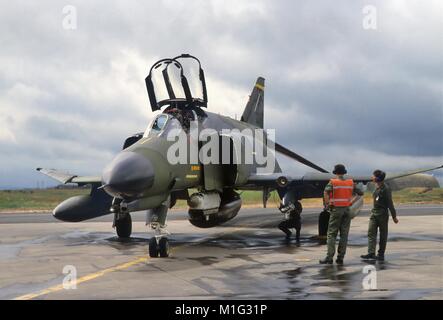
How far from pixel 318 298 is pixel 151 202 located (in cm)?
520

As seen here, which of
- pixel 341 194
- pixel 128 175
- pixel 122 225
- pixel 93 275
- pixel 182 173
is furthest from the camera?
pixel 122 225

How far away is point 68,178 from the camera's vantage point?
18172 mm

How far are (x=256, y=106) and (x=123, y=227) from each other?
8217 mm

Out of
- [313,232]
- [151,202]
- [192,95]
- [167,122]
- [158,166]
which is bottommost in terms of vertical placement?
[313,232]

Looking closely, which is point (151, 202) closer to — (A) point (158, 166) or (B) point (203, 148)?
(A) point (158, 166)

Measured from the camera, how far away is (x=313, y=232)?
1700 centimetres

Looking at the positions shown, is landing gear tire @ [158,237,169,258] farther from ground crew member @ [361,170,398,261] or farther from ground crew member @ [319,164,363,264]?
ground crew member @ [361,170,398,261]

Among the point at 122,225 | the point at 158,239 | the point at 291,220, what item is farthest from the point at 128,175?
the point at 291,220

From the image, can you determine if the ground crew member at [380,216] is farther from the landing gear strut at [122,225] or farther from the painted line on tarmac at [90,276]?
the landing gear strut at [122,225]

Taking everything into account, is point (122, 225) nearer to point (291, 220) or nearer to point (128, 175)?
point (291, 220)

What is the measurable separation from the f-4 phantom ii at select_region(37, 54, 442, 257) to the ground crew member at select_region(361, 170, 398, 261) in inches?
162

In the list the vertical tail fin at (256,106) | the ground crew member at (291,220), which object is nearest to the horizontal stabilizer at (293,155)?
the vertical tail fin at (256,106)

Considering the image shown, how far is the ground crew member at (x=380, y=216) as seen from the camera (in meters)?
10.2
